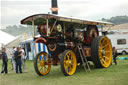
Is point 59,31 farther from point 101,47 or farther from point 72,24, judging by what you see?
point 101,47

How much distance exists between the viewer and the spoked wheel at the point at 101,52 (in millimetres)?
10281

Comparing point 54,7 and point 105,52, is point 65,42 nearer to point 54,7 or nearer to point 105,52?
point 105,52

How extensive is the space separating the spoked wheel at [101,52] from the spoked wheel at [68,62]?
53.3 inches

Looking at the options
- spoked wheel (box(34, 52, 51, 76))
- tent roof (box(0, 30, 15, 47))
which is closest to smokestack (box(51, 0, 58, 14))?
tent roof (box(0, 30, 15, 47))

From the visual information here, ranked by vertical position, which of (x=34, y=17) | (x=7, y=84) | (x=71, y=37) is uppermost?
(x=34, y=17)

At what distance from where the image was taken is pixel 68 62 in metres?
8.95

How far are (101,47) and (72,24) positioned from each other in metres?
1.85

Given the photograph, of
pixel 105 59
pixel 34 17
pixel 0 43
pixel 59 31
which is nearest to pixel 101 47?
pixel 105 59

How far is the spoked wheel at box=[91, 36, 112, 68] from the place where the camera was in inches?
405

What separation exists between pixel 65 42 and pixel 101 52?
2100 millimetres

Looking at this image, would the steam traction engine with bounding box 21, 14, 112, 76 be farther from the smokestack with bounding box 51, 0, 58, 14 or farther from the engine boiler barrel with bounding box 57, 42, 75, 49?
the smokestack with bounding box 51, 0, 58, 14

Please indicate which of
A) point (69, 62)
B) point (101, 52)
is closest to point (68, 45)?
point (69, 62)

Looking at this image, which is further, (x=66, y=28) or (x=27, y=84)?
(x=66, y=28)

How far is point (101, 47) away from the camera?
35.7ft
